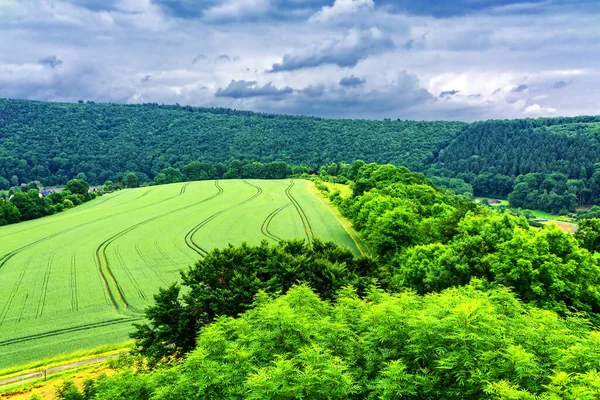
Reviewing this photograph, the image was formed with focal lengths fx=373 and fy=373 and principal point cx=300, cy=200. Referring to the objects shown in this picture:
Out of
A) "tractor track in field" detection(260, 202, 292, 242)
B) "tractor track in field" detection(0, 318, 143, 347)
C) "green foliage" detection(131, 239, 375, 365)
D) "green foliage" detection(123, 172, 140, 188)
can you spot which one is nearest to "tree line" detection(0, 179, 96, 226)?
"green foliage" detection(123, 172, 140, 188)

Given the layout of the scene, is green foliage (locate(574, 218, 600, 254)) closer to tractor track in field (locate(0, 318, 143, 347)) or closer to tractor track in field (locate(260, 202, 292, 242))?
tractor track in field (locate(260, 202, 292, 242))

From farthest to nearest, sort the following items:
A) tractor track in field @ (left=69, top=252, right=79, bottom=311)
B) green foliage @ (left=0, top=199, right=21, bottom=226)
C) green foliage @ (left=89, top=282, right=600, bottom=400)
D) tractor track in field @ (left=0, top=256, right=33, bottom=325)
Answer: green foliage @ (left=0, top=199, right=21, bottom=226) < tractor track in field @ (left=69, top=252, right=79, bottom=311) < tractor track in field @ (left=0, top=256, right=33, bottom=325) < green foliage @ (left=89, top=282, right=600, bottom=400)

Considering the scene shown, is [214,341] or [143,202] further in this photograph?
Answer: [143,202]

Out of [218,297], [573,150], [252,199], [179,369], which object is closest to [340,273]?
[218,297]

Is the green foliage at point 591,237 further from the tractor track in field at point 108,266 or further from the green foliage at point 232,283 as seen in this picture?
the tractor track in field at point 108,266

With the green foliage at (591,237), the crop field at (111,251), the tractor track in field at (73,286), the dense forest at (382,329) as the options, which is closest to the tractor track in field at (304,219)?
the crop field at (111,251)

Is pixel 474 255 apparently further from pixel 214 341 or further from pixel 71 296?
pixel 71 296
